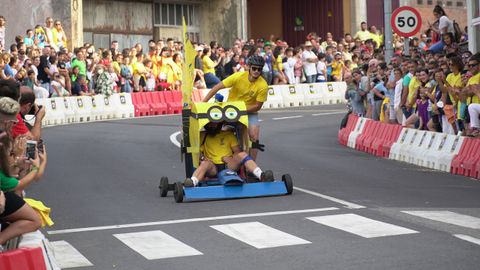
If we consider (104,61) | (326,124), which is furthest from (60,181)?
(104,61)

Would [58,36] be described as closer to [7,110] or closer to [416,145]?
[416,145]

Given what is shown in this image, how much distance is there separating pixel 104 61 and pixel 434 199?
74.1ft

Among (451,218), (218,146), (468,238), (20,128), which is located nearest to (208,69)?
(218,146)

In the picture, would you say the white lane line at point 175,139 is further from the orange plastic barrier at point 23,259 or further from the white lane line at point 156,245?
the orange plastic barrier at point 23,259

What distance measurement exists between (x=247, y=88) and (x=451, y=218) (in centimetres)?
476

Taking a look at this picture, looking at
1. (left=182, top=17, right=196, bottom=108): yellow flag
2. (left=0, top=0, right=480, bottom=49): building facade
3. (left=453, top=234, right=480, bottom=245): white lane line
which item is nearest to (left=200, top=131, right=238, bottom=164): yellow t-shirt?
(left=182, top=17, right=196, bottom=108): yellow flag

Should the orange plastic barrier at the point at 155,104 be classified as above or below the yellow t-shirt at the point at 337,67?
below

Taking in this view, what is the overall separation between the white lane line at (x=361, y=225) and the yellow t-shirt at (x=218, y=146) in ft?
9.68

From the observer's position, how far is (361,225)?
536 inches

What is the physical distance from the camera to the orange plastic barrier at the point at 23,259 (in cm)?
941

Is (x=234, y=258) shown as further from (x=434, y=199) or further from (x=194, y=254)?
(x=434, y=199)

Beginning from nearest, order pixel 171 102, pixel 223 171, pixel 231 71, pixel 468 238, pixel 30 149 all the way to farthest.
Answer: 1. pixel 30 149
2. pixel 468 238
3. pixel 223 171
4. pixel 171 102
5. pixel 231 71

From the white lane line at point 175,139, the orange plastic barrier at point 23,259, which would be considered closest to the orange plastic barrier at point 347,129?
the white lane line at point 175,139

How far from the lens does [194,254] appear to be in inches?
472
